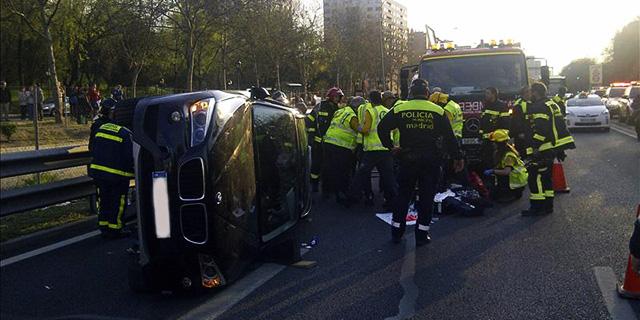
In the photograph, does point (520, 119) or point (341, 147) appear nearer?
point (520, 119)

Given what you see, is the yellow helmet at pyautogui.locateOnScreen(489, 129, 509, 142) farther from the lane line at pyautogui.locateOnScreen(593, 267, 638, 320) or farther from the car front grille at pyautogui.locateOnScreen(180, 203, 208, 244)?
the car front grille at pyautogui.locateOnScreen(180, 203, 208, 244)

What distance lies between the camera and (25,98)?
32.1m

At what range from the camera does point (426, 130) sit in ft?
24.4

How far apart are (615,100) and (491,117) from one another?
1022 inches

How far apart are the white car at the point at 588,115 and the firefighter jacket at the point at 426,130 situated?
19.6 meters

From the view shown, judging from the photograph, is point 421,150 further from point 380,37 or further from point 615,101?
point 380,37

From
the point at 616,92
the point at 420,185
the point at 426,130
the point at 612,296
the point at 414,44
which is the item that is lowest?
the point at 612,296

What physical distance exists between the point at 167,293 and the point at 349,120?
5.68m

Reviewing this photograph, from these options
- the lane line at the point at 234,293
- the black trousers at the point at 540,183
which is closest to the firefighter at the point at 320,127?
the black trousers at the point at 540,183

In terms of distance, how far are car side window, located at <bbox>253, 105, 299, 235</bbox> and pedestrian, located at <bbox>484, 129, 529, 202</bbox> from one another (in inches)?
189

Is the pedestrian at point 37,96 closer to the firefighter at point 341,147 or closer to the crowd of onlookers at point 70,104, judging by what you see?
the crowd of onlookers at point 70,104

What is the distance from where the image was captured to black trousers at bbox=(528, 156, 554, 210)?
898cm

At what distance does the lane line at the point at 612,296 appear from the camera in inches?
195

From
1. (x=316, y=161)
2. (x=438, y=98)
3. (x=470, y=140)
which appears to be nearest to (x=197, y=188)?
(x=438, y=98)
